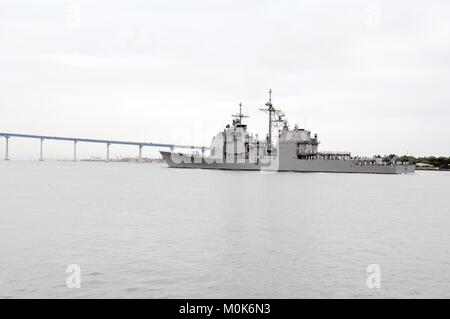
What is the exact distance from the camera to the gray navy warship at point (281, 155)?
126250 millimetres

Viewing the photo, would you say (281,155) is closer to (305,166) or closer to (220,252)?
(305,166)

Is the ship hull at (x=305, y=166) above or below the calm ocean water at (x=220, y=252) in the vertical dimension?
above

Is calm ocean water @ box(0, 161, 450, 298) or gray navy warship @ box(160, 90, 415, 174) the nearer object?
calm ocean water @ box(0, 161, 450, 298)

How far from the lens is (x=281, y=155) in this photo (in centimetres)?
12781

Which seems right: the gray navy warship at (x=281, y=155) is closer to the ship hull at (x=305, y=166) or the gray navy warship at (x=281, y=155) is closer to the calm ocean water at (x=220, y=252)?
the ship hull at (x=305, y=166)

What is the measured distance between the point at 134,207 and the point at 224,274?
23.5 meters

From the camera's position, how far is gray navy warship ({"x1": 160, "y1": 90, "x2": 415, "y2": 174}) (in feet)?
414

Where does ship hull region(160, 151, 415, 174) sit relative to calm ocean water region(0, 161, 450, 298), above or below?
above

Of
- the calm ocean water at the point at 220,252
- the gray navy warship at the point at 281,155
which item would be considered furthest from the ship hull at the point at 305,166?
the calm ocean water at the point at 220,252

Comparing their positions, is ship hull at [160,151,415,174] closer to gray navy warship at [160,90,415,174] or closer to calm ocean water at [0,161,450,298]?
gray navy warship at [160,90,415,174]

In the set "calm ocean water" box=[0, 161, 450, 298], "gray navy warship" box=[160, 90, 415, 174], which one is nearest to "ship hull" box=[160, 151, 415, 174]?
"gray navy warship" box=[160, 90, 415, 174]

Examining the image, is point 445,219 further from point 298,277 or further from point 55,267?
point 55,267

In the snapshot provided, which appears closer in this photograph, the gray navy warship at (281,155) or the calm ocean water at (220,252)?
the calm ocean water at (220,252)

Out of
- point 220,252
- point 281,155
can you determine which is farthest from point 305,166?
point 220,252
